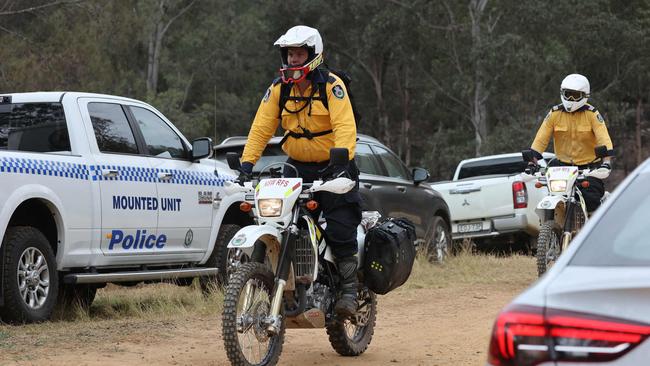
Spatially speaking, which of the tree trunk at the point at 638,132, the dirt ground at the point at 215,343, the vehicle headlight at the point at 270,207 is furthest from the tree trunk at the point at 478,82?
the vehicle headlight at the point at 270,207

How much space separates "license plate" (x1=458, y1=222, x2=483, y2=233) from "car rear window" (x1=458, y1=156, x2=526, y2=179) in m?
1.64

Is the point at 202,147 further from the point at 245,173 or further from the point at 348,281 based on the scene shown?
the point at 348,281

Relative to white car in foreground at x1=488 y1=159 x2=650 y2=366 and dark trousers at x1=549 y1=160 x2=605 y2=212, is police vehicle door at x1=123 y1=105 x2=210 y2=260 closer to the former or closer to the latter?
dark trousers at x1=549 y1=160 x2=605 y2=212

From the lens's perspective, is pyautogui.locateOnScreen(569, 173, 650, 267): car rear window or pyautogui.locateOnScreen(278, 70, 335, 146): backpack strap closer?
pyautogui.locateOnScreen(569, 173, 650, 267): car rear window

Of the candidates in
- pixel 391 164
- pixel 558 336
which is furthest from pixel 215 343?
pixel 391 164

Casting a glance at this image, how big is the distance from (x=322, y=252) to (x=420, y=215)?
27.9 feet

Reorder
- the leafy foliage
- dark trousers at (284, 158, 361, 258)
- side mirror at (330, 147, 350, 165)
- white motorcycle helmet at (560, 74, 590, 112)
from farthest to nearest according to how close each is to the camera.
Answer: the leafy foliage, white motorcycle helmet at (560, 74, 590, 112), dark trousers at (284, 158, 361, 258), side mirror at (330, 147, 350, 165)

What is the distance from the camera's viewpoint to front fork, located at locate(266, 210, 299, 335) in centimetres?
686

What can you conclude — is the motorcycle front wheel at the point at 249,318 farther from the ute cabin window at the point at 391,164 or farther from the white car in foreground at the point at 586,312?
the ute cabin window at the point at 391,164

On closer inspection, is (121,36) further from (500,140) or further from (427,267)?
(427,267)

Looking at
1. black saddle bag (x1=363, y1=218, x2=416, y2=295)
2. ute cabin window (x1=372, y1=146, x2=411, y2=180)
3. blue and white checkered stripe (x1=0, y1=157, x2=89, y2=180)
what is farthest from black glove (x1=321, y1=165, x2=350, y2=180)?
ute cabin window (x1=372, y1=146, x2=411, y2=180)

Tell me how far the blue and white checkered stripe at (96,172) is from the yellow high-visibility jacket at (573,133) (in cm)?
343

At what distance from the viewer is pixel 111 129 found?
1060 cm

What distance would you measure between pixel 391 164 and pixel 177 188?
4.79 meters
